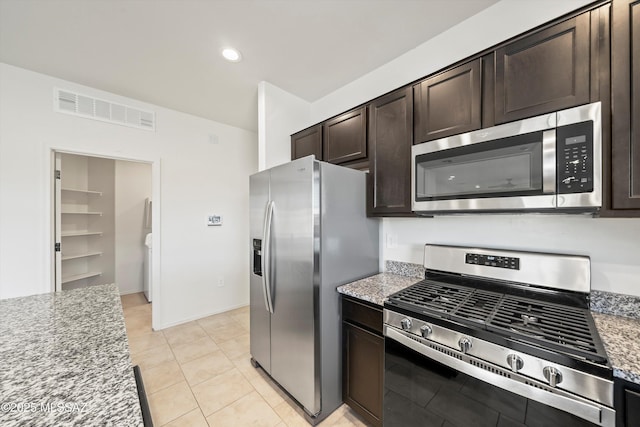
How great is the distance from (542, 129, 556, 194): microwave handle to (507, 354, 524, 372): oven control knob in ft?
2.48

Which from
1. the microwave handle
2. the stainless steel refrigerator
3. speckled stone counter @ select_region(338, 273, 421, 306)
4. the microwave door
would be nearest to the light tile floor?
the stainless steel refrigerator

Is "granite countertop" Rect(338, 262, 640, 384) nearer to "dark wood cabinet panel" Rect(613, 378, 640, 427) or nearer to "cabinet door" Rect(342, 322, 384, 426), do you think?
"dark wood cabinet panel" Rect(613, 378, 640, 427)

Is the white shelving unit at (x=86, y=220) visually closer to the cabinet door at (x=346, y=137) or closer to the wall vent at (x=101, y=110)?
the wall vent at (x=101, y=110)

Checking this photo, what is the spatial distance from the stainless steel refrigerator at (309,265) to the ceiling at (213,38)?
1.04 m

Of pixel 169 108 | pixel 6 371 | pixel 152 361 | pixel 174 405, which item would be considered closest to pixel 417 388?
pixel 6 371

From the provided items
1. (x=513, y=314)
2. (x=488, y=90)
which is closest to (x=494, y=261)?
(x=513, y=314)

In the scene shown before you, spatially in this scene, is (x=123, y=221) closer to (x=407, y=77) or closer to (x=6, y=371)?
(x=6, y=371)

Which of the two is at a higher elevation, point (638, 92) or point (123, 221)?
point (638, 92)

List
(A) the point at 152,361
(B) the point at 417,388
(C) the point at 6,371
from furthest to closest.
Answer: (A) the point at 152,361 → (B) the point at 417,388 → (C) the point at 6,371

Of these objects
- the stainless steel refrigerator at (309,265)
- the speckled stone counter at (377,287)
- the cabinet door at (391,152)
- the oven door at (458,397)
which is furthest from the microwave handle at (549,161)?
the stainless steel refrigerator at (309,265)

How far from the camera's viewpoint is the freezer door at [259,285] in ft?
6.81

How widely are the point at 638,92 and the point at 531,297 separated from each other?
41.2 inches

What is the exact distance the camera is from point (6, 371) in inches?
28.4

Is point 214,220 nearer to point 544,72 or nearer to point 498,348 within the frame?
point 498,348
